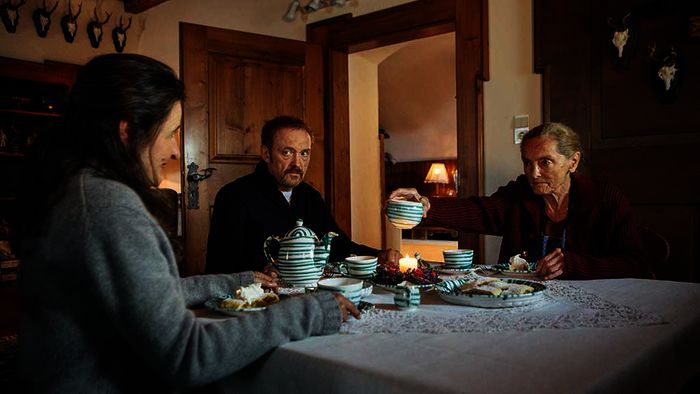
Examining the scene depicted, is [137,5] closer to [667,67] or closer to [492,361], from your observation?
[667,67]

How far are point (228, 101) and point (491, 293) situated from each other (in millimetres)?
2802

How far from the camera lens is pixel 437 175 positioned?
344 inches

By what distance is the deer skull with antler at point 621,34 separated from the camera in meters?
2.81

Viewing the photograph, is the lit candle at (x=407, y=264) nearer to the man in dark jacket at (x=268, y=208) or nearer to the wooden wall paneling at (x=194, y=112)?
the man in dark jacket at (x=268, y=208)

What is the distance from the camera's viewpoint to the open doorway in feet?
15.3

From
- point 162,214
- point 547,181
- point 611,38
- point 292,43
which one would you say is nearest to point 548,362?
point 162,214

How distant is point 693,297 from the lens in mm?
1429

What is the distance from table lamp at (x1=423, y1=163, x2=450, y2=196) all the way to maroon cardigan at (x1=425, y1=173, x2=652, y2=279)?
6354 millimetres

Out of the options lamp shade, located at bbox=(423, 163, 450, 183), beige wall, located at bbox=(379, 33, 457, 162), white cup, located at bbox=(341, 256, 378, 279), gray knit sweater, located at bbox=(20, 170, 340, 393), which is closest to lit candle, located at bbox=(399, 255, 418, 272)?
white cup, located at bbox=(341, 256, 378, 279)

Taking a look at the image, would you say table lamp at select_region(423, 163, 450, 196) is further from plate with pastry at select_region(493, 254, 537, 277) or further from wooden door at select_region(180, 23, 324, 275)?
plate with pastry at select_region(493, 254, 537, 277)

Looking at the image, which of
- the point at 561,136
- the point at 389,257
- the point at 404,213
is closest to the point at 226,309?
the point at 404,213

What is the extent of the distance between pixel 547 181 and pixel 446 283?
880mm

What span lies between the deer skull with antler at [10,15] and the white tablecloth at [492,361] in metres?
4.50

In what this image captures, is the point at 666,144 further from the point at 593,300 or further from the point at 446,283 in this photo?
the point at 446,283
